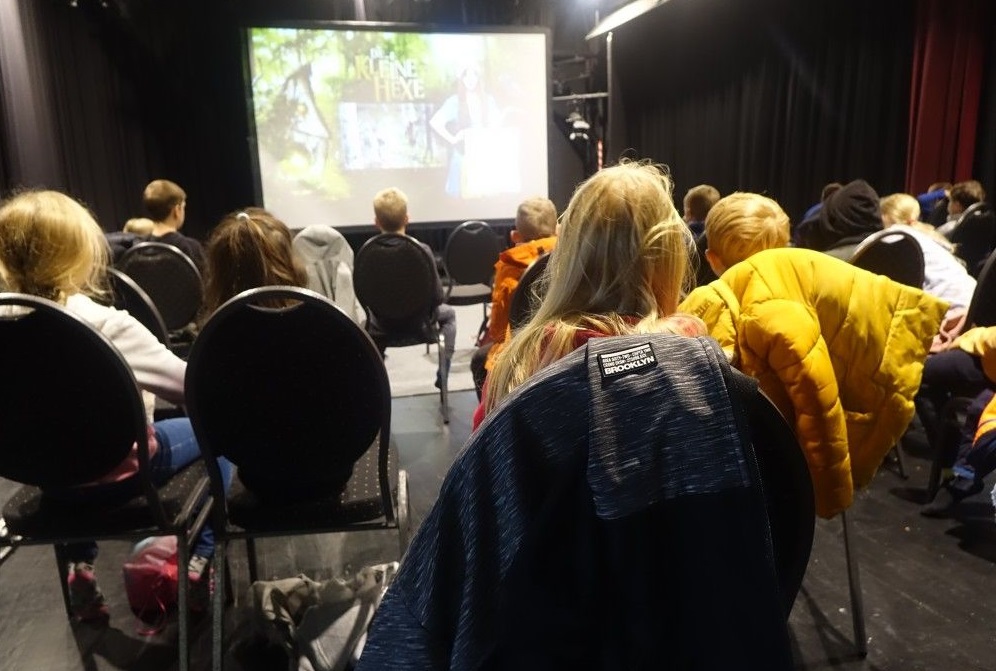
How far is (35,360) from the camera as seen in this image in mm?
1324

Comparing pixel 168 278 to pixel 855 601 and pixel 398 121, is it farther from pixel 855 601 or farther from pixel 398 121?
pixel 398 121

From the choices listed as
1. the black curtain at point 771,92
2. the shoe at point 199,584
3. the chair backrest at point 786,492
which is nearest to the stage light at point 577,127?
the black curtain at point 771,92

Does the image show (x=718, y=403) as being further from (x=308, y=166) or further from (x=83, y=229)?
(x=308, y=166)

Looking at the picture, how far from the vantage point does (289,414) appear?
1412 mm

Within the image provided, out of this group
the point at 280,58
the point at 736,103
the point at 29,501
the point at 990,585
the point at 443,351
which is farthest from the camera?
the point at 736,103

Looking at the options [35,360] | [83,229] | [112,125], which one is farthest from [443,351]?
[112,125]

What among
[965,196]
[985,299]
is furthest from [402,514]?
[965,196]

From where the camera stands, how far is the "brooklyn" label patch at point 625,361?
22.0 inches

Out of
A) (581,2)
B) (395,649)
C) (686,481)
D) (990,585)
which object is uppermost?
(581,2)

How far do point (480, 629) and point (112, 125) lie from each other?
752 centimetres

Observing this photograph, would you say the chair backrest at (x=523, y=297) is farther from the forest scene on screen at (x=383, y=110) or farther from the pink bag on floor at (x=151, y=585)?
the forest scene on screen at (x=383, y=110)

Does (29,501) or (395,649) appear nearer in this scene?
(395,649)

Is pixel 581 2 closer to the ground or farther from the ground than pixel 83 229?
farther from the ground

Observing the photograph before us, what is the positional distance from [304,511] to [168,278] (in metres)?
1.78
